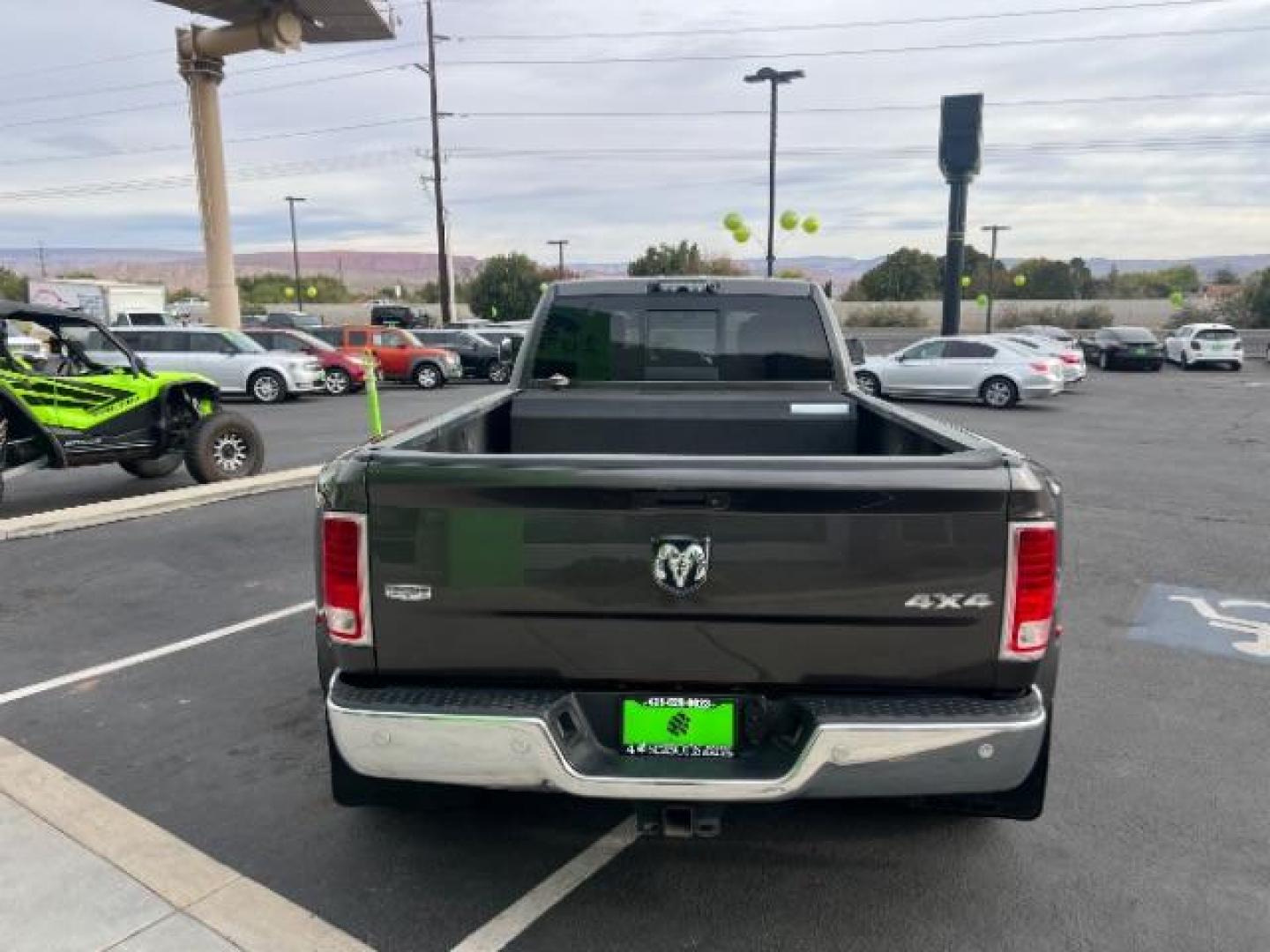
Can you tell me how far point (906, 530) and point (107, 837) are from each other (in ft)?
9.39

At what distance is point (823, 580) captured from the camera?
250cm

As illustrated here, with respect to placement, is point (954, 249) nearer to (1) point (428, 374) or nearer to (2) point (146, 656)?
(1) point (428, 374)

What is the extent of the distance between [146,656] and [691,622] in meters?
3.75

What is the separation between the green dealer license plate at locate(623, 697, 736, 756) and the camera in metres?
2.62

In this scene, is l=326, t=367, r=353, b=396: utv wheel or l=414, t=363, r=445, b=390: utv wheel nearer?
l=326, t=367, r=353, b=396: utv wheel

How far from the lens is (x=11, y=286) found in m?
80.2

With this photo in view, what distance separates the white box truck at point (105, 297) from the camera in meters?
38.8

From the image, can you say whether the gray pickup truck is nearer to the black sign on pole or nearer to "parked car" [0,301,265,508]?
"parked car" [0,301,265,508]

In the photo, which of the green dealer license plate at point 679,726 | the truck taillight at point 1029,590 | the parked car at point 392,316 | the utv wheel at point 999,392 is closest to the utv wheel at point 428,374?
the utv wheel at point 999,392

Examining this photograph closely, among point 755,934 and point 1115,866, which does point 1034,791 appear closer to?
point 1115,866

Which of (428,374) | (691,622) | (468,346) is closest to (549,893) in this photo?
(691,622)

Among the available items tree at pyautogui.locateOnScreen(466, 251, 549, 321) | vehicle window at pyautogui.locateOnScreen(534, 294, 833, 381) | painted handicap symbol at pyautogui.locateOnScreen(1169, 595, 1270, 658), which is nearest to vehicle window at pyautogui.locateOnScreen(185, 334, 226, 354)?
vehicle window at pyautogui.locateOnScreen(534, 294, 833, 381)

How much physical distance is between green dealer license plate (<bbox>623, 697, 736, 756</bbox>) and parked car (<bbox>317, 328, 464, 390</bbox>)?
22.6 meters

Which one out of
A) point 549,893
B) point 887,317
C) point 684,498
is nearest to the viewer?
point 684,498
